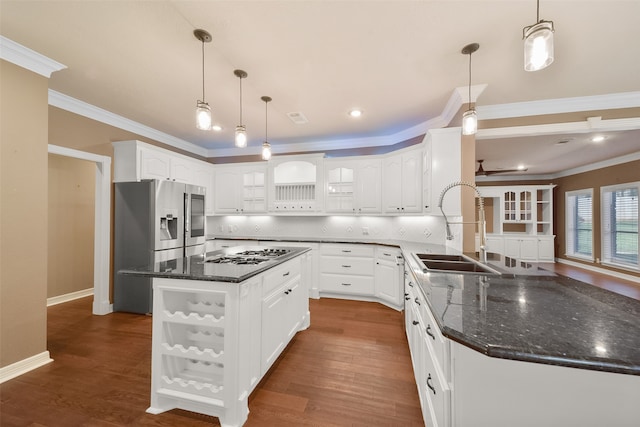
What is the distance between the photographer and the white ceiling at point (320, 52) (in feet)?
5.79

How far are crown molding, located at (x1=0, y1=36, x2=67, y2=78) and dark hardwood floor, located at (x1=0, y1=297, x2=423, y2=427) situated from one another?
2687 mm

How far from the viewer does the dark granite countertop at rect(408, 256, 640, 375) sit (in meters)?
0.76

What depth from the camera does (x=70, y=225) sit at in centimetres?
420

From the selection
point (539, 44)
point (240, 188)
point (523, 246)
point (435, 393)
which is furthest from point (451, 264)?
point (523, 246)

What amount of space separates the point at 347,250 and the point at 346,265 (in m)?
0.25

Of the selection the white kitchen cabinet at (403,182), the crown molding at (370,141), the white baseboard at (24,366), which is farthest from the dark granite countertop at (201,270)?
the crown molding at (370,141)

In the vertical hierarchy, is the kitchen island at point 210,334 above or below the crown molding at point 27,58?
below

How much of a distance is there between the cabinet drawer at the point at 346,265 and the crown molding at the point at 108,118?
349cm

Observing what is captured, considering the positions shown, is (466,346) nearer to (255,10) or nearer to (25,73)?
(255,10)

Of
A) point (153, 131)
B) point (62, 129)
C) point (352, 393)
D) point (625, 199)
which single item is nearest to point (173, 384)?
point (352, 393)

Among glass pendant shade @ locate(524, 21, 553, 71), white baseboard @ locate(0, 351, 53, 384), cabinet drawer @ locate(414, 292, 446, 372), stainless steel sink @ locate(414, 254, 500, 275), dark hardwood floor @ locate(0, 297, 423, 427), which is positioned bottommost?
dark hardwood floor @ locate(0, 297, 423, 427)

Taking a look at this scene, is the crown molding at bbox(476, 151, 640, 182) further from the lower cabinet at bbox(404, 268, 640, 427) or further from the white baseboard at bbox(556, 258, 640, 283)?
the lower cabinet at bbox(404, 268, 640, 427)

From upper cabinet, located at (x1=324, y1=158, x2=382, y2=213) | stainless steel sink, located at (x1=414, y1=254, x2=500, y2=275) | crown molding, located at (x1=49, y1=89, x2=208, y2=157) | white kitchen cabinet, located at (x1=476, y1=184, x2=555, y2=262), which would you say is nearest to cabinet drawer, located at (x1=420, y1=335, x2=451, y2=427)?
stainless steel sink, located at (x1=414, y1=254, x2=500, y2=275)

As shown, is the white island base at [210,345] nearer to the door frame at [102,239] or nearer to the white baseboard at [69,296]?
the door frame at [102,239]
